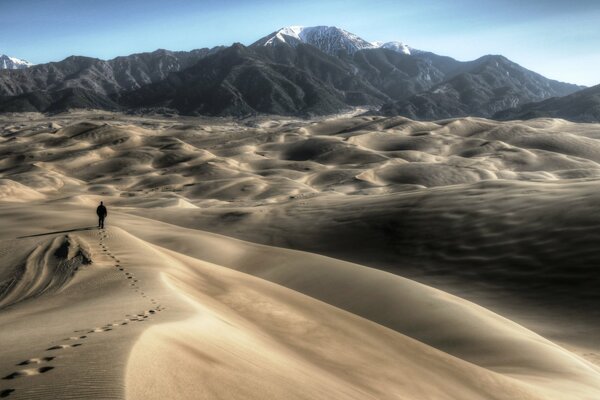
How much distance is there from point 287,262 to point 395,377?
10.0 meters

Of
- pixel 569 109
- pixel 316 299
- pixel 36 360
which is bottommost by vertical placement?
pixel 316 299

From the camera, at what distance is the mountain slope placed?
525 ft

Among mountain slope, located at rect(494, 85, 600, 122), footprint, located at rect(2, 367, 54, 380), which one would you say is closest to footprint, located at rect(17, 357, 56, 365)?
footprint, located at rect(2, 367, 54, 380)

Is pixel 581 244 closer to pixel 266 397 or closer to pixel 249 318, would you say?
pixel 249 318

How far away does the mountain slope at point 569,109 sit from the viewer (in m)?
160

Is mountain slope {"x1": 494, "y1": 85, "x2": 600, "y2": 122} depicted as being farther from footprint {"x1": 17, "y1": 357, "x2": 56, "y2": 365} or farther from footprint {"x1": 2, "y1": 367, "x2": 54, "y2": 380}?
footprint {"x1": 2, "y1": 367, "x2": 54, "y2": 380}

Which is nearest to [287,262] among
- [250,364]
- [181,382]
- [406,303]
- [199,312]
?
[406,303]

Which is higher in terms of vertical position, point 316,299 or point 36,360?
point 36,360

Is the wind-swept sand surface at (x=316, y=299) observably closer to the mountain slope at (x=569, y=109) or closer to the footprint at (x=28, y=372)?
the footprint at (x=28, y=372)

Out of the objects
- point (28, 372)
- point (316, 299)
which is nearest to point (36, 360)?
point (28, 372)

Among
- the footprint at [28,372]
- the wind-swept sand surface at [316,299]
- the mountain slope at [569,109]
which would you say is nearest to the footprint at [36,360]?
the wind-swept sand surface at [316,299]

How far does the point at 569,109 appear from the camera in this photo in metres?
167

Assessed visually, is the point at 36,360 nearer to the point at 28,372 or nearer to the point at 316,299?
the point at 28,372

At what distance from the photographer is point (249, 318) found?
9164 mm
